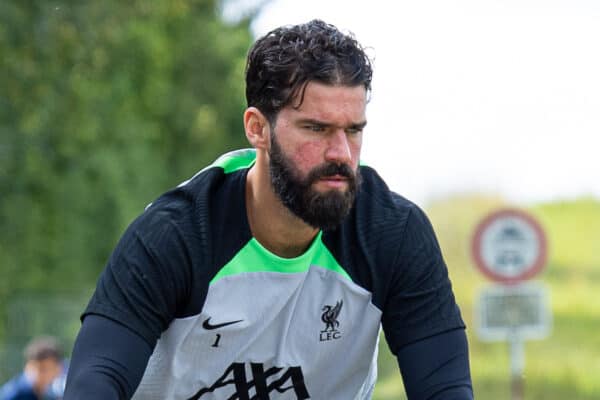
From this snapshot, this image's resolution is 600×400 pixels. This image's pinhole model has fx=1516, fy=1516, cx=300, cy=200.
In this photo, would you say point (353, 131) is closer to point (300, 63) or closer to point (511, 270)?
point (300, 63)

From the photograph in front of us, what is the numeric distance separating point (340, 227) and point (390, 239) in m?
0.19

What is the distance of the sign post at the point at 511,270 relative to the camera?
15.6m

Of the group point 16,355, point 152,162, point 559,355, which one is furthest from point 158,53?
point 559,355

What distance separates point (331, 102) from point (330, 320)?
2.48 ft

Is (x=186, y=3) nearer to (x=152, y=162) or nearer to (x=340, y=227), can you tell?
(x=152, y=162)

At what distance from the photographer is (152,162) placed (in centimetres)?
3020

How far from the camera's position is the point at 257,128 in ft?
15.6

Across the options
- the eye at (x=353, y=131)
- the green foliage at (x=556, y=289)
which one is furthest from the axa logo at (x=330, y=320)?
the green foliage at (x=556, y=289)

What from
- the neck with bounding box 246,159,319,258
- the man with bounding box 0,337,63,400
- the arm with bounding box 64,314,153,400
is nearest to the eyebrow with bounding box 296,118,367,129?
the neck with bounding box 246,159,319,258

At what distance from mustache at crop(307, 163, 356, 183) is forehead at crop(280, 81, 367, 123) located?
138 mm

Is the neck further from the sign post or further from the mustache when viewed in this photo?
the sign post

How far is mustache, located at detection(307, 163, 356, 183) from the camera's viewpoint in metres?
4.45

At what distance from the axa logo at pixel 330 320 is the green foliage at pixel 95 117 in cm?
1962

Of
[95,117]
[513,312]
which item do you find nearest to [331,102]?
[513,312]
